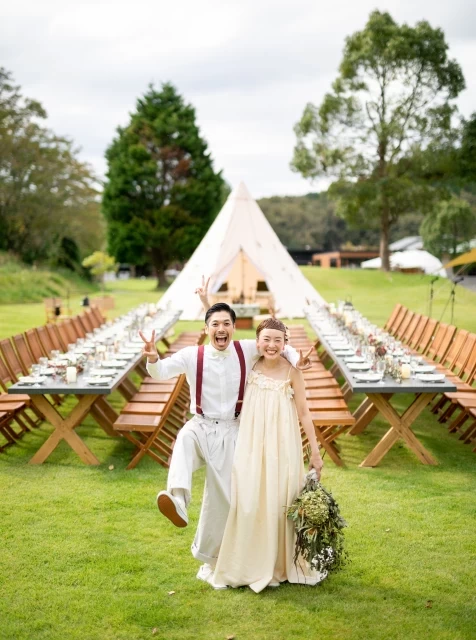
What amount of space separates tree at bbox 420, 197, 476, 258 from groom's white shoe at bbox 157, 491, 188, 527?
1443 inches

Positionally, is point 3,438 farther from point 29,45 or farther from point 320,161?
point 320,161

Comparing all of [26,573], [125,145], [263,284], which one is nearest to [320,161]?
[125,145]

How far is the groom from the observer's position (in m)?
4.11

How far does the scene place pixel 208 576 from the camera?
4367 millimetres

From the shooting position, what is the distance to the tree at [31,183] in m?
38.8

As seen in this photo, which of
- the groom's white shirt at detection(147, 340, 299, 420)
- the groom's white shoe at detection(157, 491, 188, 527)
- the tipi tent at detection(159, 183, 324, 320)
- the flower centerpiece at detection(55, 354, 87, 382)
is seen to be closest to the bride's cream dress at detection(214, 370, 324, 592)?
the groom's white shirt at detection(147, 340, 299, 420)

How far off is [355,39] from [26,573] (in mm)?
35132

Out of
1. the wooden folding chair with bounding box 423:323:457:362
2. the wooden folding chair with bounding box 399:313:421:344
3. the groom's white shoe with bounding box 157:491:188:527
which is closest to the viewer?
the groom's white shoe with bounding box 157:491:188:527

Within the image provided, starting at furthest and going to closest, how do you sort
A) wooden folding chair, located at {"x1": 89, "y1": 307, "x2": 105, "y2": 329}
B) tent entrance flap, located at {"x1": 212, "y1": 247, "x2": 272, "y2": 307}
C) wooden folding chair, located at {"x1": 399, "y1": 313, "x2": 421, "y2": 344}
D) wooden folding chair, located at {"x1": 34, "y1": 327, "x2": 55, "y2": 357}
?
tent entrance flap, located at {"x1": 212, "y1": 247, "x2": 272, "y2": 307} → wooden folding chair, located at {"x1": 89, "y1": 307, "x2": 105, "y2": 329} → wooden folding chair, located at {"x1": 399, "y1": 313, "x2": 421, "y2": 344} → wooden folding chair, located at {"x1": 34, "y1": 327, "x2": 55, "y2": 357}

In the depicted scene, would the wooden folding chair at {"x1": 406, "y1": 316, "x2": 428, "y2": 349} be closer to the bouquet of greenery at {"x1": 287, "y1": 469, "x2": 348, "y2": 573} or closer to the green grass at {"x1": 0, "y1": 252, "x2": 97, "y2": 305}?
the bouquet of greenery at {"x1": 287, "y1": 469, "x2": 348, "y2": 573}

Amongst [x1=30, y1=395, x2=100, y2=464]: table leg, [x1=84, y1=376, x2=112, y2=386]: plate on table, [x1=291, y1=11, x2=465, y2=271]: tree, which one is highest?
[x1=291, y1=11, x2=465, y2=271]: tree

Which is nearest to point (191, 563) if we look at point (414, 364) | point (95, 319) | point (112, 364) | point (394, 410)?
point (394, 410)

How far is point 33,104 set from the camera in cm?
3978

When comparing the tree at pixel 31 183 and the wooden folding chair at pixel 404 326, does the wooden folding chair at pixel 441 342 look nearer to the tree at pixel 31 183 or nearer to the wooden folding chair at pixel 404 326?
the wooden folding chair at pixel 404 326
